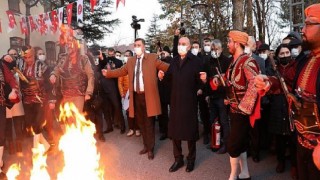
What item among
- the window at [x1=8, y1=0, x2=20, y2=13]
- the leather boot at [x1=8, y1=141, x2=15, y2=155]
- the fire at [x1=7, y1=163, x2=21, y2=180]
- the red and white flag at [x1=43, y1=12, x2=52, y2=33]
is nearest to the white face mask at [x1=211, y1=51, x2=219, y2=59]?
the fire at [x1=7, y1=163, x2=21, y2=180]

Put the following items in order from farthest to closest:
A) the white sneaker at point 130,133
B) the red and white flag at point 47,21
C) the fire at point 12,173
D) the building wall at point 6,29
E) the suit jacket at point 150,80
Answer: the building wall at point 6,29, the red and white flag at point 47,21, the white sneaker at point 130,133, the suit jacket at point 150,80, the fire at point 12,173

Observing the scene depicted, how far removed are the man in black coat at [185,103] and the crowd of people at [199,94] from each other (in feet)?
0.05

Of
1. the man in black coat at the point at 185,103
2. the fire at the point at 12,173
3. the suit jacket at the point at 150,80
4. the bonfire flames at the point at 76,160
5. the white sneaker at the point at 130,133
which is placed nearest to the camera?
the bonfire flames at the point at 76,160

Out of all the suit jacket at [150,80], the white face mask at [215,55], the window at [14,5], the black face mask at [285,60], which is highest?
the window at [14,5]

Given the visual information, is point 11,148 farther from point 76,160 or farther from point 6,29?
point 6,29

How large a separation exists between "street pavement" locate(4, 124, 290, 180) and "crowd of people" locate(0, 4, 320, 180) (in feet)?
0.61

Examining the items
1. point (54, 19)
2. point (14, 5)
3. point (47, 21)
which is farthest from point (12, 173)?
point (14, 5)

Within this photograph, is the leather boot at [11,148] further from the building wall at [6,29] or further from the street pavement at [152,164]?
the building wall at [6,29]

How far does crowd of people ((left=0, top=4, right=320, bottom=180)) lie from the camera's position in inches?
111

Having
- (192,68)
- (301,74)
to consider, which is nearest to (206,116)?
(192,68)

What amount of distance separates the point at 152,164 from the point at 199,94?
1.56 metres

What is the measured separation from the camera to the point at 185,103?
538cm

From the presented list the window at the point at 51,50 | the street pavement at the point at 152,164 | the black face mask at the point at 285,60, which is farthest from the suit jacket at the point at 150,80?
the window at the point at 51,50

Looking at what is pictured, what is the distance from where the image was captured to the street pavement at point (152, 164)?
5.18m
